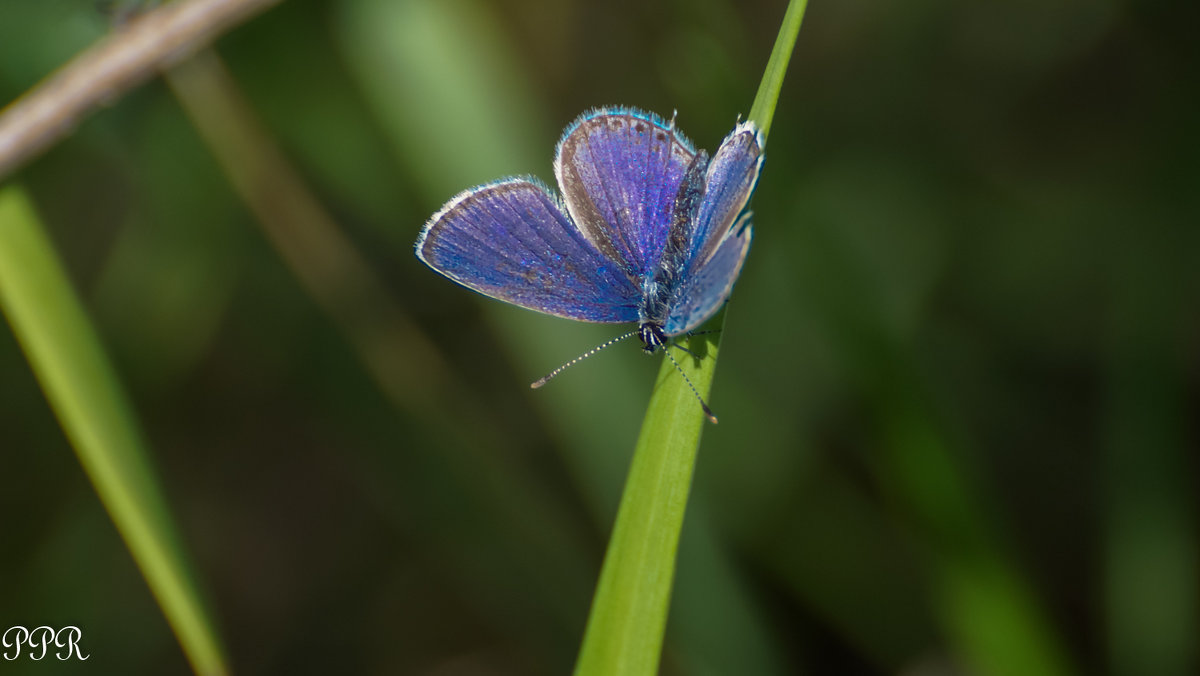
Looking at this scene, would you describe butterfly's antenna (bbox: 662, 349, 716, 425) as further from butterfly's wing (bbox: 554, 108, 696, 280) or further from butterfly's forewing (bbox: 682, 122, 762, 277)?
butterfly's wing (bbox: 554, 108, 696, 280)

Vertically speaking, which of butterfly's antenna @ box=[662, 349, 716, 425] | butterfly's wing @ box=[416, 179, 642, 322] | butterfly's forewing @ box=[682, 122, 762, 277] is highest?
butterfly's wing @ box=[416, 179, 642, 322]

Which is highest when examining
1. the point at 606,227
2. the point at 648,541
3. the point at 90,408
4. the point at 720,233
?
the point at 90,408

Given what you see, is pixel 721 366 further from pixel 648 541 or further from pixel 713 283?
pixel 648 541

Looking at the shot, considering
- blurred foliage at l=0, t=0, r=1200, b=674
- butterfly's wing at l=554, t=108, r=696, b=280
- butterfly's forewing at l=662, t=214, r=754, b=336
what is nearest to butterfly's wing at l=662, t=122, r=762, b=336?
butterfly's forewing at l=662, t=214, r=754, b=336

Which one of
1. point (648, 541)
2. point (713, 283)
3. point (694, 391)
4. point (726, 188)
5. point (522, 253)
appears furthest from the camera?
point (522, 253)

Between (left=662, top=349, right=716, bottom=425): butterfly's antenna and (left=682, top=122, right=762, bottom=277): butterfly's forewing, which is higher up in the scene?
(left=682, top=122, right=762, bottom=277): butterfly's forewing

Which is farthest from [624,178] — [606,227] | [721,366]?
[721,366]

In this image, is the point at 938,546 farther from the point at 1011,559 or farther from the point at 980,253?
the point at 980,253
